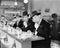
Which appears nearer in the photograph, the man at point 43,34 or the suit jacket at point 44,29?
the man at point 43,34

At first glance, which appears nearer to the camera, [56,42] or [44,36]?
[56,42]

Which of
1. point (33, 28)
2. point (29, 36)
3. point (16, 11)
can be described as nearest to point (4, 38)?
point (33, 28)

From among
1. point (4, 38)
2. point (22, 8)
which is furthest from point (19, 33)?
point (22, 8)

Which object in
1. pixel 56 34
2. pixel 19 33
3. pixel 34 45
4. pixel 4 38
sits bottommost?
pixel 4 38

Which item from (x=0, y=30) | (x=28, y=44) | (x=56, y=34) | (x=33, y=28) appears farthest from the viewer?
(x=0, y=30)

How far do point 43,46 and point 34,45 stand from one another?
209 mm

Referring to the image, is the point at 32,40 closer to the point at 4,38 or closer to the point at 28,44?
the point at 28,44

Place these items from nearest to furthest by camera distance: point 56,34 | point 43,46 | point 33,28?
point 56,34
point 43,46
point 33,28

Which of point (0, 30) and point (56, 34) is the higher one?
point (56, 34)

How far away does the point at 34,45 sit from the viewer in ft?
6.48

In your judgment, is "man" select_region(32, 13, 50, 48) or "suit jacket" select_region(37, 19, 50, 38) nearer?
"man" select_region(32, 13, 50, 48)

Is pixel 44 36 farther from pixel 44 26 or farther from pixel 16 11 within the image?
pixel 16 11

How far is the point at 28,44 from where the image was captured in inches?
73.6

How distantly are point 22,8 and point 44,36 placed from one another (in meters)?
5.62
